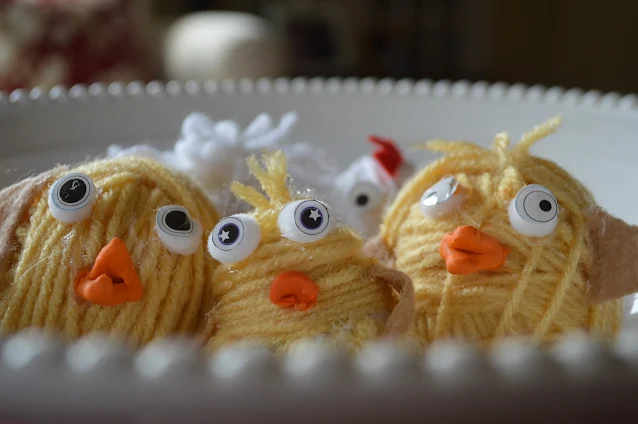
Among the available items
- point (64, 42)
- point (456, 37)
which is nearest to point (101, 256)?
point (64, 42)

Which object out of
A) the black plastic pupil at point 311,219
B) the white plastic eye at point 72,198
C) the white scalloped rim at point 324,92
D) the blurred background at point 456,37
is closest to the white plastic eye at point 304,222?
the black plastic pupil at point 311,219

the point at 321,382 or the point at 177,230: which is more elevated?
the point at 177,230

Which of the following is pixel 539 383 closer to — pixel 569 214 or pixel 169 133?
pixel 569 214

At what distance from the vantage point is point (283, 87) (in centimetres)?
74

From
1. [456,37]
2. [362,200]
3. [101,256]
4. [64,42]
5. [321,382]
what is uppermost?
[456,37]

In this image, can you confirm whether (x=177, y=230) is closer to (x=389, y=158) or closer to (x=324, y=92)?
(x=389, y=158)

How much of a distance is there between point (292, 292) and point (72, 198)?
0.41 feet

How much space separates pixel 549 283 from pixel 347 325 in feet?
0.39

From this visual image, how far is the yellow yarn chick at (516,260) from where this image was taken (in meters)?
0.37

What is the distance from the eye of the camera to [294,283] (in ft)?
1.12

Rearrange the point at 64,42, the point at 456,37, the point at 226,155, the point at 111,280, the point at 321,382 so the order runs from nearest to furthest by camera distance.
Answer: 1. the point at 321,382
2. the point at 111,280
3. the point at 226,155
4. the point at 64,42
5. the point at 456,37

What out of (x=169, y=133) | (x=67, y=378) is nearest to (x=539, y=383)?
(x=67, y=378)

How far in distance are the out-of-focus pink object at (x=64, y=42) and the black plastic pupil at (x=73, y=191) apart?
941 millimetres

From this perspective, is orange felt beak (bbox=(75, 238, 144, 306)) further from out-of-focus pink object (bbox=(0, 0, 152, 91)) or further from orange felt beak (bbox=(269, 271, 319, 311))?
out-of-focus pink object (bbox=(0, 0, 152, 91))
